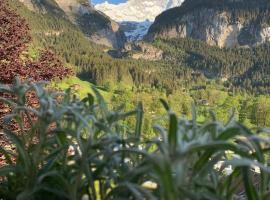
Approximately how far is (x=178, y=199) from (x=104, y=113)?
60 cm

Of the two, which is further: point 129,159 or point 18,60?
point 18,60

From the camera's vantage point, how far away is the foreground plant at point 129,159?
1.09 meters

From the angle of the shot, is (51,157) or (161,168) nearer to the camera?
(161,168)

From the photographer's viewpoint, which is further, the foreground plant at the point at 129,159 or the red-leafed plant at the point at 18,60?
the red-leafed plant at the point at 18,60

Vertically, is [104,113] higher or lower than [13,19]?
lower

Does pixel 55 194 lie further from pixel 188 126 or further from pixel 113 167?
pixel 188 126

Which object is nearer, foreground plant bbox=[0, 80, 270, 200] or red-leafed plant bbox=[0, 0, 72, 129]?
foreground plant bbox=[0, 80, 270, 200]

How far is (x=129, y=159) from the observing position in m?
1.60

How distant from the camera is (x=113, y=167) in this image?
4.71 ft

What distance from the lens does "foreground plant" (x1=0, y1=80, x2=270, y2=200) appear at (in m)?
1.09

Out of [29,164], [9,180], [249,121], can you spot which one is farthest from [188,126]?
[249,121]

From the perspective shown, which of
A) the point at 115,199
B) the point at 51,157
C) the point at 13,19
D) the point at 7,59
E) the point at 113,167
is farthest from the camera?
the point at 13,19

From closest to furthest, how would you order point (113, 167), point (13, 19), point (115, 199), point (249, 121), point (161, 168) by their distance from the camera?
point (161, 168)
point (115, 199)
point (113, 167)
point (13, 19)
point (249, 121)

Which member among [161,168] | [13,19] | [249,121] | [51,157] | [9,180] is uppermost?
[13,19]
